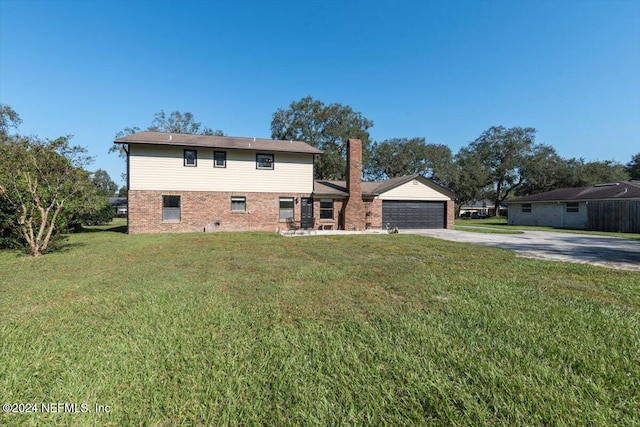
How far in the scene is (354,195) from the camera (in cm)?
1862

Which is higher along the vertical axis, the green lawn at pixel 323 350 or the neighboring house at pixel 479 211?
the neighboring house at pixel 479 211

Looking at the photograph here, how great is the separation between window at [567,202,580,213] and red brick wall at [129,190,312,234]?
2318 cm

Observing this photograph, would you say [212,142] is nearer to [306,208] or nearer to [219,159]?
[219,159]

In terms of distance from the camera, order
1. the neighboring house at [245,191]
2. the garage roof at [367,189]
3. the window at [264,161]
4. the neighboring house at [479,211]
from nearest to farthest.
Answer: the neighboring house at [245,191], the window at [264,161], the garage roof at [367,189], the neighboring house at [479,211]

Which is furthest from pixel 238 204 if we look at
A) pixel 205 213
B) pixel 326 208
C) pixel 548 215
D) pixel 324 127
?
pixel 548 215

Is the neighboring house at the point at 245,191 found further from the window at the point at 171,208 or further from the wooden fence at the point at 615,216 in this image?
the wooden fence at the point at 615,216

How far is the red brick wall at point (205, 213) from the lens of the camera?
1612 centimetres

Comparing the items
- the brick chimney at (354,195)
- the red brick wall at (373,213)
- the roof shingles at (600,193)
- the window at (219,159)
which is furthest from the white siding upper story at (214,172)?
the roof shingles at (600,193)

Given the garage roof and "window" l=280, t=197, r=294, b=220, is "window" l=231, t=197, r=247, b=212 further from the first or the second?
the garage roof

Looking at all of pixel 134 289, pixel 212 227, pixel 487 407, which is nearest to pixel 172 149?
pixel 212 227

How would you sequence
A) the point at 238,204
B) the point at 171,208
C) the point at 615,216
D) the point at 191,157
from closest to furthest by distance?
1. the point at 171,208
2. the point at 191,157
3. the point at 238,204
4. the point at 615,216

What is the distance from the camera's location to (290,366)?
103 inches

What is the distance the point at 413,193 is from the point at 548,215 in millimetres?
16134

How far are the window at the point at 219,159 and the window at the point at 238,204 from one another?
2.13 meters
